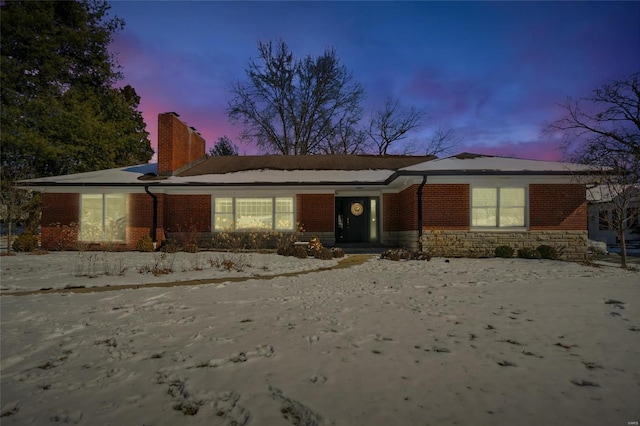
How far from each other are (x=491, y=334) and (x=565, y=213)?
10468 millimetres

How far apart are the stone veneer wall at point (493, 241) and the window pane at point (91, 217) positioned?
12.8m

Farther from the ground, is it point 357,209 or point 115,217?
point 357,209

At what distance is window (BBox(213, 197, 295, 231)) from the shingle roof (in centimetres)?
190

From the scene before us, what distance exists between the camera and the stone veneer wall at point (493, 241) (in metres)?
11.5

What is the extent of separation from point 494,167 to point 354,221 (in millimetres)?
6128

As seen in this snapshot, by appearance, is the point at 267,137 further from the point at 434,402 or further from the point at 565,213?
the point at 434,402

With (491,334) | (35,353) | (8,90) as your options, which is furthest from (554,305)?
(8,90)

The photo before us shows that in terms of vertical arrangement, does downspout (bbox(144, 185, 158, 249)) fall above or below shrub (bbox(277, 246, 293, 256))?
above

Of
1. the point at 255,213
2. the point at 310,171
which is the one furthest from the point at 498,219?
the point at 255,213

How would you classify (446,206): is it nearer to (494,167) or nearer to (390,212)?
(494,167)

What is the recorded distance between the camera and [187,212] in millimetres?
14430

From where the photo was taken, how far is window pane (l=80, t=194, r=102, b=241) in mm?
13812

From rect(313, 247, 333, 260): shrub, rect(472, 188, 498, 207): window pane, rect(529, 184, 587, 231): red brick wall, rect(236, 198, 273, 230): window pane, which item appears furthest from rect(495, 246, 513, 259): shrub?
rect(236, 198, 273, 230): window pane

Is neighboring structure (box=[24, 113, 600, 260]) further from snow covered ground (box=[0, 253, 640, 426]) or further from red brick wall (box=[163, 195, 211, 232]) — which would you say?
snow covered ground (box=[0, 253, 640, 426])
